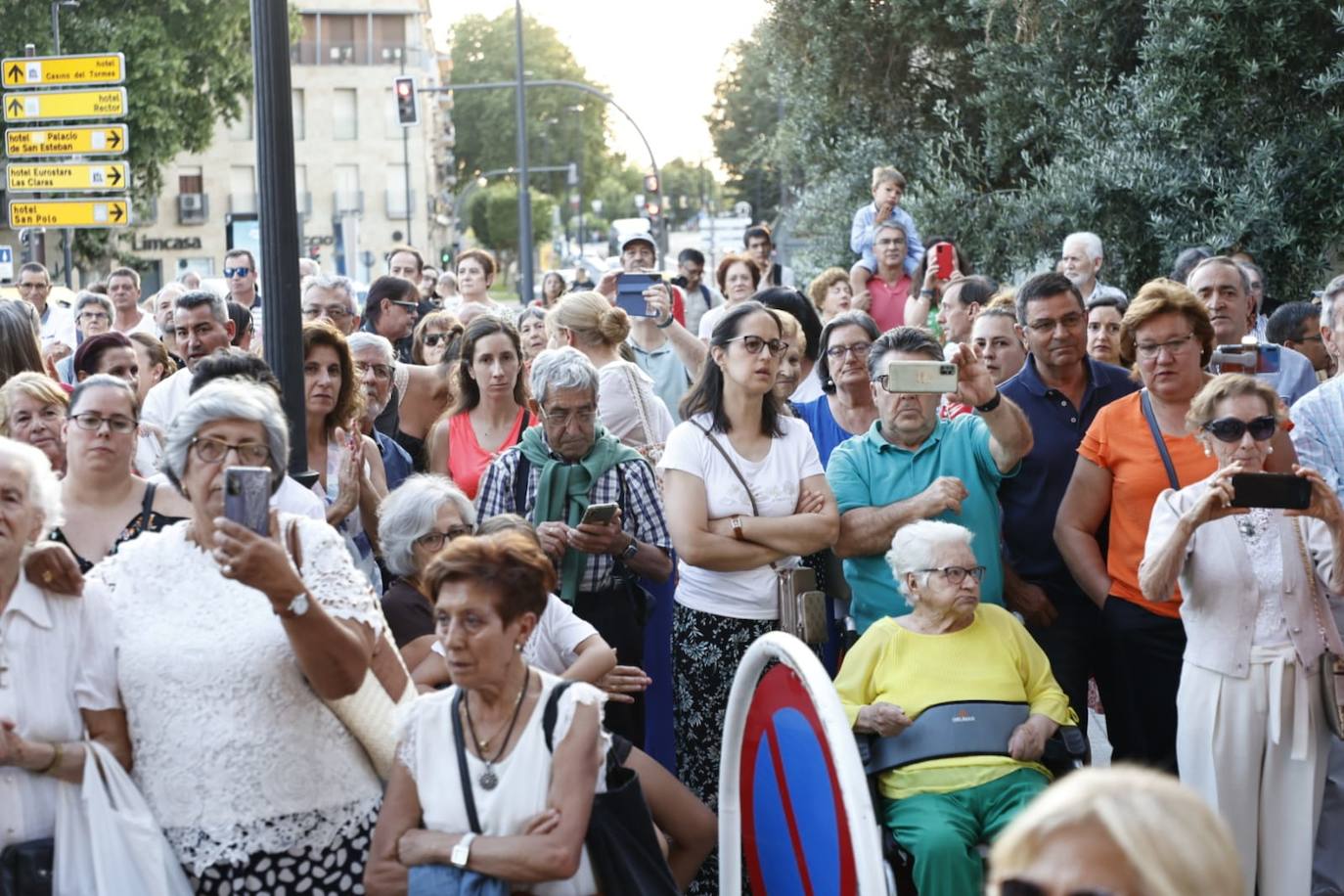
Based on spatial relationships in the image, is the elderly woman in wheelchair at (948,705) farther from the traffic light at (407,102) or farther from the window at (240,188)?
the window at (240,188)

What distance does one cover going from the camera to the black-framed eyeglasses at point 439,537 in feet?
17.4

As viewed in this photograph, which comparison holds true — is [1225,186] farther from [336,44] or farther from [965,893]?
[336,44]

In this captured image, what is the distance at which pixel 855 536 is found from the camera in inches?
238

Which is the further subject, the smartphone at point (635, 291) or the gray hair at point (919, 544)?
the smartphone at point (635, 291)

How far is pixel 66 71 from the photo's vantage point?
17.7m

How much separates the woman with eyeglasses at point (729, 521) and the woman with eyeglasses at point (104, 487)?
1.83m

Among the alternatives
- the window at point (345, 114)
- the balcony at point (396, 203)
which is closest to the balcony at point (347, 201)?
the balcony at point (396, 203)

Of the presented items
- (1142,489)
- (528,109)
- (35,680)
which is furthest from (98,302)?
(528,109)

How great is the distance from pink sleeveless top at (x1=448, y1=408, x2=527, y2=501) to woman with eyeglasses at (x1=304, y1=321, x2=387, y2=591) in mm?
398

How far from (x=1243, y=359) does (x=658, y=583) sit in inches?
87.2

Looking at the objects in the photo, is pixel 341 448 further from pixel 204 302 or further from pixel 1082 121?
pixel 1082 121

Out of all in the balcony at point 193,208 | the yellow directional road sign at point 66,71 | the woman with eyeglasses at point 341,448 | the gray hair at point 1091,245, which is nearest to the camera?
the woman with eyeglasses at point 341,448

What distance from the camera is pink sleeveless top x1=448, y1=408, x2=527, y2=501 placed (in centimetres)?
696

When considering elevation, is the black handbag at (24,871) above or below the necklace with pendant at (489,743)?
below
